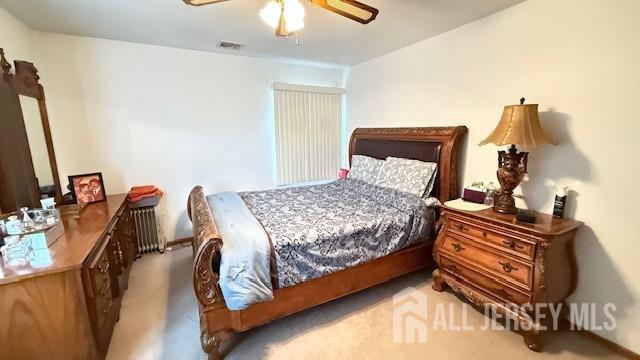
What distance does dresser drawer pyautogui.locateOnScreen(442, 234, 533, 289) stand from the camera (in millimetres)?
1771

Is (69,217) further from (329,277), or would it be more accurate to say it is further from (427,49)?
(427,49)

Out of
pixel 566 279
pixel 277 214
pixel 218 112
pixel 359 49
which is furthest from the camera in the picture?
pixel 218 112

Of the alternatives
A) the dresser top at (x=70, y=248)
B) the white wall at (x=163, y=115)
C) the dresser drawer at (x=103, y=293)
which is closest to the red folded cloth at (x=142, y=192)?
the white wall at (x=163, y=115)

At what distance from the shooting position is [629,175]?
5.51ft

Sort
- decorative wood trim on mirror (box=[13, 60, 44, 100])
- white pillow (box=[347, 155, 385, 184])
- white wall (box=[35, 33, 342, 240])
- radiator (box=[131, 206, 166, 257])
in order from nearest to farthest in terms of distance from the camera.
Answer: decorative wood trim on mirror (box=[13, 60, 44, 100]) < white wall (box=[35, 33, 342, 240]) < radiator (box=[131, 206, 166, 257]) < white pillow (box=[347, 155, 385, 184])

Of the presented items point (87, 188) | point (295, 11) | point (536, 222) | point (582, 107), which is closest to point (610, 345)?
point (536, 222)

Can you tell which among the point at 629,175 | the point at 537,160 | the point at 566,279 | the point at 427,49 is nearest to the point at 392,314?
the point at 566,279

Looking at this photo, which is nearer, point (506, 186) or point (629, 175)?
point (629, 175)

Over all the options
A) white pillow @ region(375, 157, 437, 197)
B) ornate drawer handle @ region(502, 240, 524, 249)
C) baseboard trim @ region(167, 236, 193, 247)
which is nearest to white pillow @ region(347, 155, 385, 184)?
white pillow @ region(375, 157, 437, 197)

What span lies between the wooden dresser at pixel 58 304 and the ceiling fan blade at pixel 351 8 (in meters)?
1.96

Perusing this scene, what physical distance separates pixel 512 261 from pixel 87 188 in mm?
3603

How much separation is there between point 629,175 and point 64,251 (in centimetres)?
344

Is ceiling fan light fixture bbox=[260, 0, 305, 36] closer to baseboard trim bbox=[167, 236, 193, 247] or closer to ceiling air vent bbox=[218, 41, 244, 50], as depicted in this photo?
ceiling air vent bbox=[218, 41, 244, 50]

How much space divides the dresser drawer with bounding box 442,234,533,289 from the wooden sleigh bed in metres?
0.34
